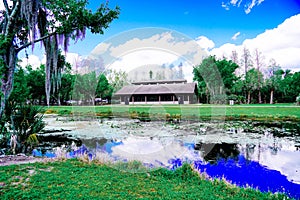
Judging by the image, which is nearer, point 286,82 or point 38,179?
point 38,179

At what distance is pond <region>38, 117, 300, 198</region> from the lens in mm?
6554

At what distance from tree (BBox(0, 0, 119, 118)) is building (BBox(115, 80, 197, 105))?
29.1 metres

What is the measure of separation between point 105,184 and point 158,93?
108 ft

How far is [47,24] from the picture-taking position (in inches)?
281

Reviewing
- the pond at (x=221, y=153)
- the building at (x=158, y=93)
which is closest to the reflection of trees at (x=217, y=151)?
the pond at (x=221, y=153)

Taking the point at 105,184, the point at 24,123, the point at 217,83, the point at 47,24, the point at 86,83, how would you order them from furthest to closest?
the point at 217,83
the point at 86,83
the point at 24,123
the point at 47,24
the point at 105,184

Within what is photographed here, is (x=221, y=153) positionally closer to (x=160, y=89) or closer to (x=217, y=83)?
(x=217, y=83)

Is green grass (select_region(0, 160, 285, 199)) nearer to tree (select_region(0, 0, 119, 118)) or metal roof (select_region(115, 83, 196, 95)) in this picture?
tree (select_region(0, 0, 119, 118))

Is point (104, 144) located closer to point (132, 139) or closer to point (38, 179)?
point (132, 139)

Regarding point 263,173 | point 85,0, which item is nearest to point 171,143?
point 263,173

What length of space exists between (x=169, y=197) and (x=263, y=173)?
4001 millimetres

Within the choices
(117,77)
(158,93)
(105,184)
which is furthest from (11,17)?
(158,93)

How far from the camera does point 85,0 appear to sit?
6668 mm

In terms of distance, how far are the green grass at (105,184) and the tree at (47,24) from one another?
2.60 meters
